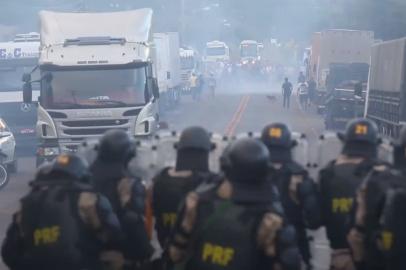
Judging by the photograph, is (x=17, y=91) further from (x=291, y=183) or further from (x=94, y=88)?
(x=291, y=183)

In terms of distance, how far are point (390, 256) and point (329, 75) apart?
36319 millimetres

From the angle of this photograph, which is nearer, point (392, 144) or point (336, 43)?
point (392, 144)

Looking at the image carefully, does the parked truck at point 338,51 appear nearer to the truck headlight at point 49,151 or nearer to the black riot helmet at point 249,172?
the truck headlight at point 49,151

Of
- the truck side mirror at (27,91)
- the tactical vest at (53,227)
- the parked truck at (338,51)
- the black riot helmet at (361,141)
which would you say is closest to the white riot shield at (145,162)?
the black riot helmet at (361,141)

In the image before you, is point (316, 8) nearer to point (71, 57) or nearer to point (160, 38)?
point (160, 38)

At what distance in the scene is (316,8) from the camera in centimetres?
9638

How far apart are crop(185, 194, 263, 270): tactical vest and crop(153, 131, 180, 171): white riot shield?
113 inches

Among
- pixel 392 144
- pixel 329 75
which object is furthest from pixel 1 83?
pixel 392 144

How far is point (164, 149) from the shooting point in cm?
859

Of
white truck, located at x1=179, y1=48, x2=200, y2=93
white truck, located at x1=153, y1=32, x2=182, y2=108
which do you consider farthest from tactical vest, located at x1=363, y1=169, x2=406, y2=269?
white truck, located at x1=179, y1=48, x2=200, y2=93

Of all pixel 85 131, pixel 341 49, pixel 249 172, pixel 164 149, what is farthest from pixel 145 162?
pixel 341 49

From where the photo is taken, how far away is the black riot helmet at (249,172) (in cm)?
566

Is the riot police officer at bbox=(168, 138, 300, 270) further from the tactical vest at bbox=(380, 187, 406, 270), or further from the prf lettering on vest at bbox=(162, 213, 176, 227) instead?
the prf lettering on vest at bbox=(162, 213, 176, 227)

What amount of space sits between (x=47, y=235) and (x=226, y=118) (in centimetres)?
3654
